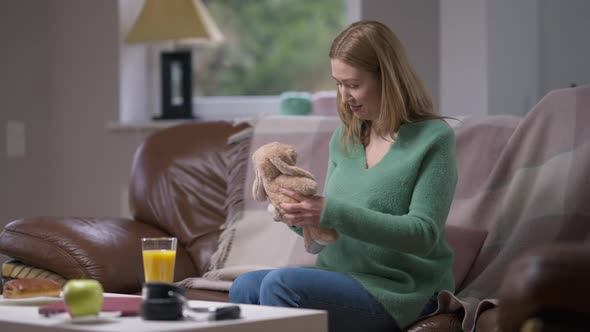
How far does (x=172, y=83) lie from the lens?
427 cm

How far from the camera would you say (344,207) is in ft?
7.00

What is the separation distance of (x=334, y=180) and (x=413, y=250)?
13.1 inches

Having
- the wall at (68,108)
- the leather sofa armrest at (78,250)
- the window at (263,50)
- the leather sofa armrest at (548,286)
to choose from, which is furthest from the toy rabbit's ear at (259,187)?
the window at (263,50)

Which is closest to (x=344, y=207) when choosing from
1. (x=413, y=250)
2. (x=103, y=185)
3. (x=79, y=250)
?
(x=413, y=250)

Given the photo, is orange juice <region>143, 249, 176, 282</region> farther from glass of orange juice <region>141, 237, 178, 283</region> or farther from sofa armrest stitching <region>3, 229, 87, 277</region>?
sofa armrest stitching <region>3, 229, 87, 277</region>

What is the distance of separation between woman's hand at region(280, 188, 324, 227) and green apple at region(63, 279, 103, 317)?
483 mm

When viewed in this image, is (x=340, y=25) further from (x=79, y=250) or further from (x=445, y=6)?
(x=79, y=250)

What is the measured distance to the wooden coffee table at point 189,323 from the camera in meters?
1.71

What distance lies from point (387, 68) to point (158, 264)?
0.69 metres

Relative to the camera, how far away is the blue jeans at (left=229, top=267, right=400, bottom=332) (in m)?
2.13

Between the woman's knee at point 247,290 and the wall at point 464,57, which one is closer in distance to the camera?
the woman's knee at point 247,290

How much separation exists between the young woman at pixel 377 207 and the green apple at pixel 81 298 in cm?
44

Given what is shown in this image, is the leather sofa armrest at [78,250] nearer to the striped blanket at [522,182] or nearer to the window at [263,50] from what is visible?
the striped blanket at [522,182]

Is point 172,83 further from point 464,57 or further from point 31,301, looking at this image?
point 31,301
